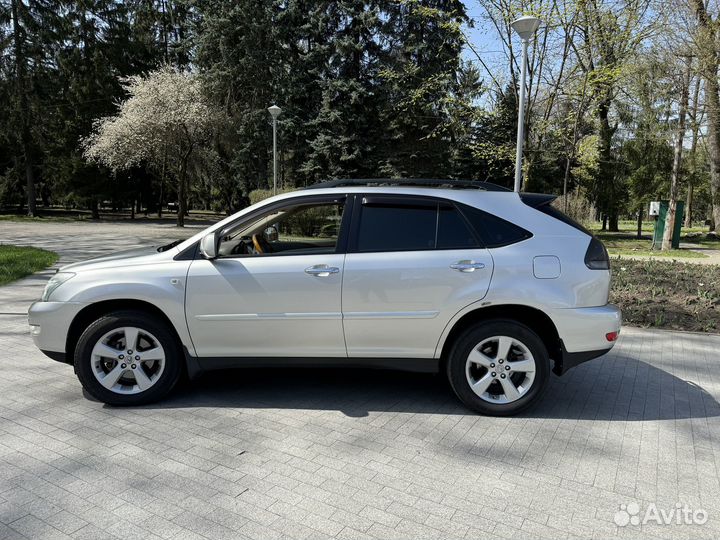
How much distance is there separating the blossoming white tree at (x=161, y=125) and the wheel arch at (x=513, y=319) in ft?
77.3

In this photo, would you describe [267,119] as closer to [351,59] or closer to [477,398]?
[351,59]

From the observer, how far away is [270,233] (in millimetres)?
4562

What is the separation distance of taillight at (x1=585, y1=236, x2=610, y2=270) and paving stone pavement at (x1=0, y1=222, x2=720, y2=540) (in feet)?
3.90

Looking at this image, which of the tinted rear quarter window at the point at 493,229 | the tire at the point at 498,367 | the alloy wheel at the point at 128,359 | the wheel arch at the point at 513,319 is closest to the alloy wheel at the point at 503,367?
the tire at the point at 498,367

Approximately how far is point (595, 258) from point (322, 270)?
6.84 feet

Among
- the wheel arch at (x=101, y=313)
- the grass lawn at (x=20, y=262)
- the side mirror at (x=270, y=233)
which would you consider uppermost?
the side mirror at (x=270, y=233)

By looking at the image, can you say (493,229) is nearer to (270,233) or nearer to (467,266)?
(467,266)

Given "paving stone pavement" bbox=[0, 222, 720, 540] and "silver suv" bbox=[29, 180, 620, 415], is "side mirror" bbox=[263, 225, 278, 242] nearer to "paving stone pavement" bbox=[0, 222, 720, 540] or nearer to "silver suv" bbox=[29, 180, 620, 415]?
"silver suv" bbox=[29, 180, 620, 415]

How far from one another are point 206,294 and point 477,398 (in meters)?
2.23

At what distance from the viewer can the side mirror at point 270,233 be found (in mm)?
4488

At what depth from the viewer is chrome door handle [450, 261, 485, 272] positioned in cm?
387

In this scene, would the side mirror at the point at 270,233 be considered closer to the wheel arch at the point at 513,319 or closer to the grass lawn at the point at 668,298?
the wheel arch at the point at 513,319

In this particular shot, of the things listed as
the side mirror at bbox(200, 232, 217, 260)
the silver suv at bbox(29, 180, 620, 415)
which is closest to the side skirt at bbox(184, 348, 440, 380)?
the silver suv at bbox(29, 180, 620, 415)

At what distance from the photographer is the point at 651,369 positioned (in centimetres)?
530
